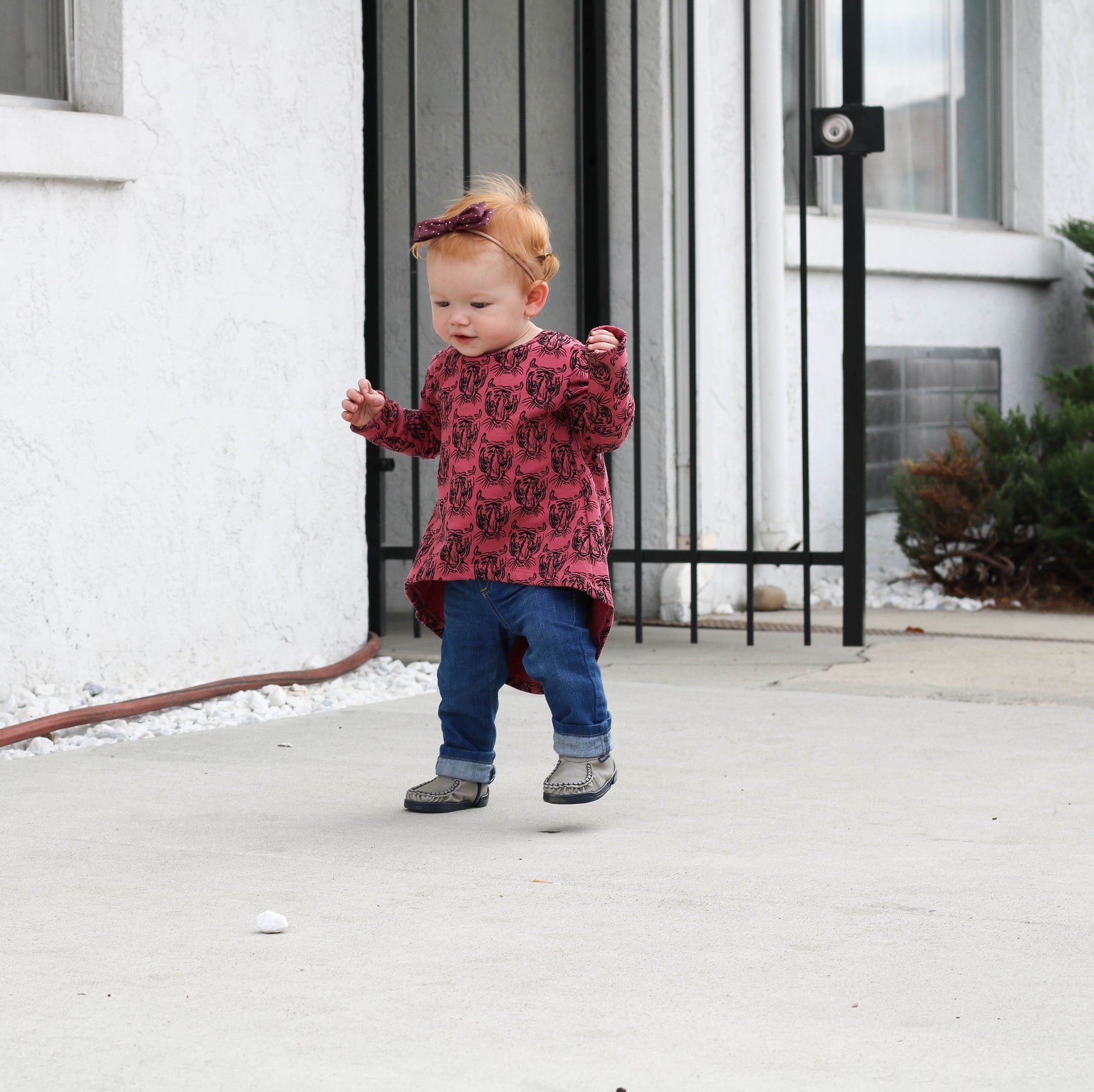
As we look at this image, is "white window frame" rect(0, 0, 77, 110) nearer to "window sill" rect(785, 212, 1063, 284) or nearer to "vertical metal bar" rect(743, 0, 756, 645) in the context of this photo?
"vertical metal bar" rect(743, 0, 756, 645)

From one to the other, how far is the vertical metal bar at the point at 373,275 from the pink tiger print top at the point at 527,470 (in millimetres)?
2264

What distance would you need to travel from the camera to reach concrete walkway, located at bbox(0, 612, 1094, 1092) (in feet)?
6.35

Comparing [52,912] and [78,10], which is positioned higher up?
[78,10]

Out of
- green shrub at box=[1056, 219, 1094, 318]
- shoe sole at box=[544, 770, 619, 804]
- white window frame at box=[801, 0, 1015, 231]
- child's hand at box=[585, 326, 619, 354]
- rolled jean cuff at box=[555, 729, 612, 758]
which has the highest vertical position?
white window frame at box=[801, 0, 1015, 231]

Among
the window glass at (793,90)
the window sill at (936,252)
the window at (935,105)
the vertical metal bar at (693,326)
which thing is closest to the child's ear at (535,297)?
the vertical metal bar at (693,326)

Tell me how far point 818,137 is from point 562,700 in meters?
2.65

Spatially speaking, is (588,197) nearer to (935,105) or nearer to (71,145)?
(71,145)

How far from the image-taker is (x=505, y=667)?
10.7 feet

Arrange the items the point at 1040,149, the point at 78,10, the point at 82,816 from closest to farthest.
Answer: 1. the point at 82,816
2. the point at 78,10
3. the point at 1040,149

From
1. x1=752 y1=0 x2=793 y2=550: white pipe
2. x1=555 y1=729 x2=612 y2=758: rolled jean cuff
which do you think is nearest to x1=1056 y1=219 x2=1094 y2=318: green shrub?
x1=752 y1=0 x2=793 y2=550: white pipe

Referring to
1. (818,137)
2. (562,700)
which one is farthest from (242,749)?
(818,137)

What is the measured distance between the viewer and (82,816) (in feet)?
10.5

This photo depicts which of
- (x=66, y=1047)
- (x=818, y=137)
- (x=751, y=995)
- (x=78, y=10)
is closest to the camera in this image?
(x=66, y=1047)

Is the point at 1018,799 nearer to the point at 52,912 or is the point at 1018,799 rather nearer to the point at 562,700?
the point at 562,700
